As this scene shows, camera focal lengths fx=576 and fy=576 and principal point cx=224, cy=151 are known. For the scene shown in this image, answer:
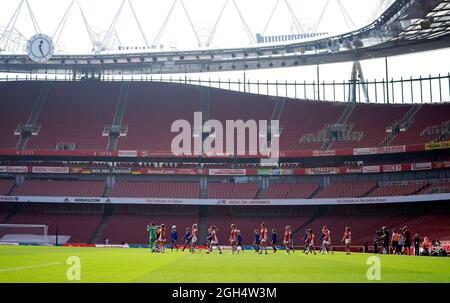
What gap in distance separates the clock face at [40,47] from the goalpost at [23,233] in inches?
742

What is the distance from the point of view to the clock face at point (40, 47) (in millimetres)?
65500

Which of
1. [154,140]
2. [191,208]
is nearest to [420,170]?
[191,208]

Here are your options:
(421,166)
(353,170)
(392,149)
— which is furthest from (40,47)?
(421,166)

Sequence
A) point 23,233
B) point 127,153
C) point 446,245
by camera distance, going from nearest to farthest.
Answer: point 446,245
point 23,233
point 127,153

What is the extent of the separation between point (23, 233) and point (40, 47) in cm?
2102

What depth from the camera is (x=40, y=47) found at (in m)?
65.7

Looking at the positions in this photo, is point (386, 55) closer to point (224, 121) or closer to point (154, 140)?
point (224, 121)

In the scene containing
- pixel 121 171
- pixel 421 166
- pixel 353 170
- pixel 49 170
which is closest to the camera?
pixel 421 166

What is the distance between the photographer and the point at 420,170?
64.1 meters

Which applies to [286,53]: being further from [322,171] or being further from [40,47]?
[40,47]

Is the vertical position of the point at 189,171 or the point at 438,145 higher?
the point at 438,145

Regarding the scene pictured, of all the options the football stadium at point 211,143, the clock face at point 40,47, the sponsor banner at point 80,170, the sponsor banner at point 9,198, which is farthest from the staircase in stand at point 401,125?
the sponsor banner at point 9,198

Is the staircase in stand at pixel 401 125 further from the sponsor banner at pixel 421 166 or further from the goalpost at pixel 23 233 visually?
the goalpost at pixel 23 233

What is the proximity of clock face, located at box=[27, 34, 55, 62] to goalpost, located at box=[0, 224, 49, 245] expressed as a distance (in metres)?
18.9
